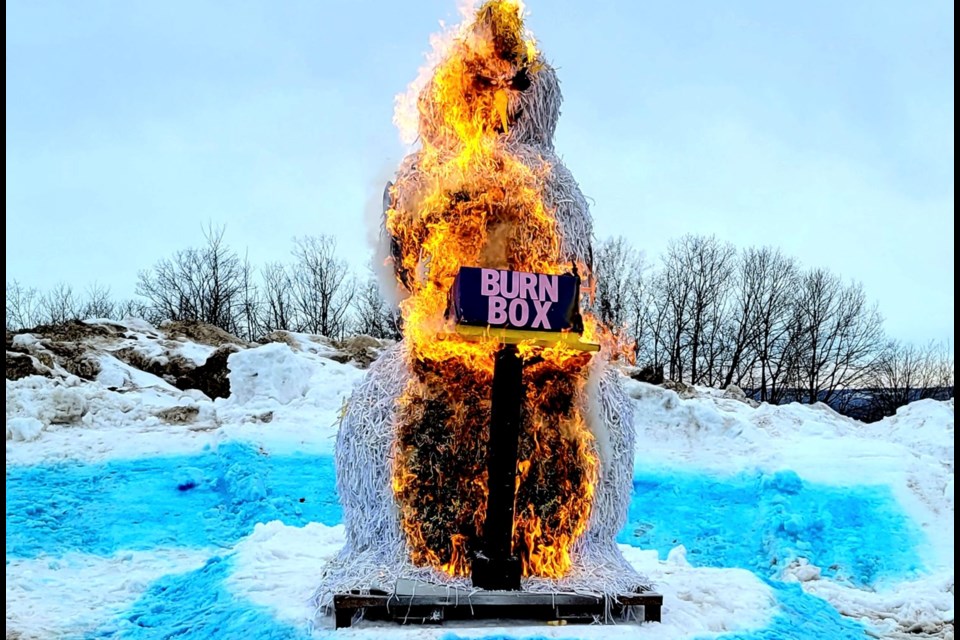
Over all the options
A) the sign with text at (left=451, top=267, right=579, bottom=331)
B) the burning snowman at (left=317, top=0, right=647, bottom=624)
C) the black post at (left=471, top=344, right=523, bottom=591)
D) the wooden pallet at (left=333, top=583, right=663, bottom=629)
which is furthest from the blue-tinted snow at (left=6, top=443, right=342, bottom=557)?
the sign with text at (left=451, top=267, right=579, bottom=331)

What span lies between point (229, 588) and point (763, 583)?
3.21 metres

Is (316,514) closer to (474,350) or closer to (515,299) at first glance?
(474,350)

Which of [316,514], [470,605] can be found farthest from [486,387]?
[316,514]

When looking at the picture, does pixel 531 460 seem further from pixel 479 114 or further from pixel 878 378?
pixel 878 378

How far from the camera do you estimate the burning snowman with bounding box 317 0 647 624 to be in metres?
4.18

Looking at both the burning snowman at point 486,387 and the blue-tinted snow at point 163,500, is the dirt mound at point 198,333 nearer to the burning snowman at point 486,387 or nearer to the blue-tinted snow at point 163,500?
the blue-tinted snow at point 163,500

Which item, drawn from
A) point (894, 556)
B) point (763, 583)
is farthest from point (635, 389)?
point (763, 583)

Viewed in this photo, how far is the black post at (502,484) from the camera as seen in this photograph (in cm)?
411

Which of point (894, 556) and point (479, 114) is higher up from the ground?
point (479, 114)

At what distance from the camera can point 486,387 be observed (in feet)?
14.6

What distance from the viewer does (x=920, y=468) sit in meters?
7.73

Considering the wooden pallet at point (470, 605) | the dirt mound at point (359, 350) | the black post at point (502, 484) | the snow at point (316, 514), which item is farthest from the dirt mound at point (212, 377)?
the black post at point (502, 484)

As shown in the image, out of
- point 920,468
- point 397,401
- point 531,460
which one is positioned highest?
point 397,401

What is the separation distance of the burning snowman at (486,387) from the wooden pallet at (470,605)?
0.25 feet
